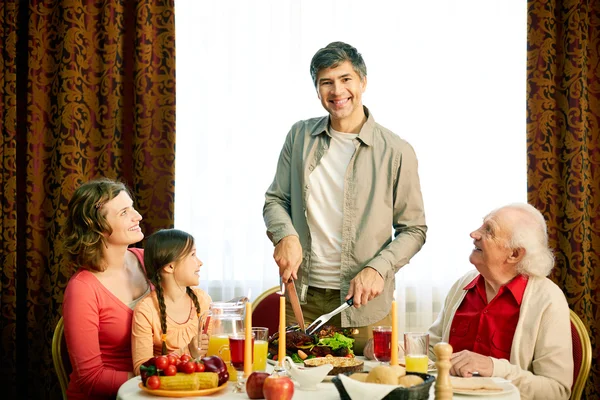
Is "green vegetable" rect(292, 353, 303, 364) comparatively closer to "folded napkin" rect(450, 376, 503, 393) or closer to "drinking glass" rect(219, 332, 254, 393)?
"drinking glass" rect(219, 332, 254, 393)

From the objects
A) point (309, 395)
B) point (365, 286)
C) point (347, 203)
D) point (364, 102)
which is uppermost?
point (364, 102)

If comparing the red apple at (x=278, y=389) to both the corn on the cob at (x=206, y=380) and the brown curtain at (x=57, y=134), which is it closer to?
the corn on the cob at (x=206, y=380)

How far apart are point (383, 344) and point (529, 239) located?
829mm

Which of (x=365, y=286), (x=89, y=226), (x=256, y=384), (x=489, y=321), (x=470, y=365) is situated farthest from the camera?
(x=89, y=226)

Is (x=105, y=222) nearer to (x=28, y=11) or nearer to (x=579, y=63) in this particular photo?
(x=28, y=11)

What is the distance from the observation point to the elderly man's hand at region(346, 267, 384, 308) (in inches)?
87.0

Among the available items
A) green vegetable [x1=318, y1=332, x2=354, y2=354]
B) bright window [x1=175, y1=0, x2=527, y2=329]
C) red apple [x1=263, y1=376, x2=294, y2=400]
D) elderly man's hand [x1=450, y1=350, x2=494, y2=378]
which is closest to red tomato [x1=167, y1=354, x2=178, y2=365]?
red apple [x1=263, y1=376, x2=294, y2=400]

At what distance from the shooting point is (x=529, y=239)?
2391 millimetres

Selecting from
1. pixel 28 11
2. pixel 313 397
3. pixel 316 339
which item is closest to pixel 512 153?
pixel 316 339

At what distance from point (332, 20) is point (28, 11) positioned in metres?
1.55

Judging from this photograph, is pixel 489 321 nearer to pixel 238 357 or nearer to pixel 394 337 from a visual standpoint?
pixel 394 337

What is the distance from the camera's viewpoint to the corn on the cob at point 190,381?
170 centimetres

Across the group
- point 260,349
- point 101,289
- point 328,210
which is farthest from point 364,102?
point 260,349

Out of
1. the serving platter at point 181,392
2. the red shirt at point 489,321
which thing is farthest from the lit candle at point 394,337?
the red shirt at point 489,321
